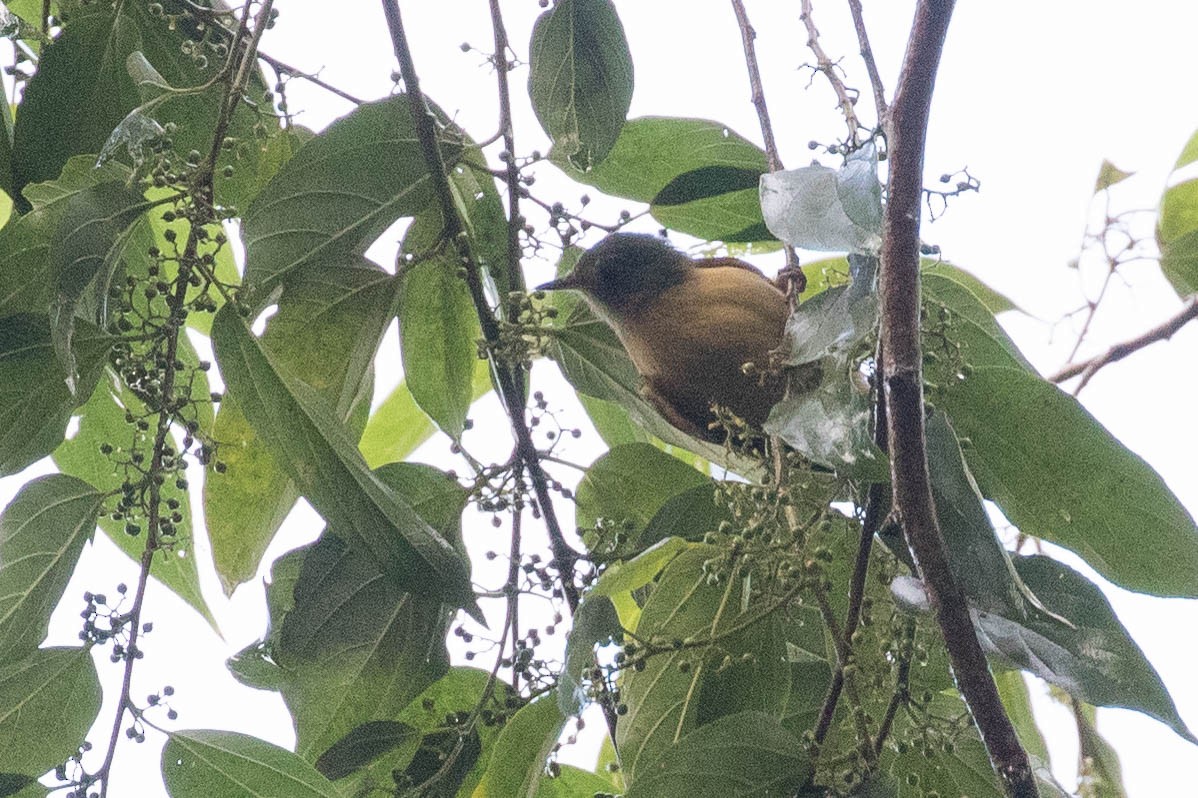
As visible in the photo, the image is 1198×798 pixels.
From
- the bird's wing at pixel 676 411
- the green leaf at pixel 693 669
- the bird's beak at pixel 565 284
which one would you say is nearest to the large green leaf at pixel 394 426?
the bird's beak at pixel 565 284

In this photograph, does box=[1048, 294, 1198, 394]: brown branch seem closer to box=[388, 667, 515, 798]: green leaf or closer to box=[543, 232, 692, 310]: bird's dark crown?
box=[543, 232, 692, 310]: bird's dark crown

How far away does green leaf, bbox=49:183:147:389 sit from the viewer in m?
1.25

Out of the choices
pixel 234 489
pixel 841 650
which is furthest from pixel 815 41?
pixel 234 489

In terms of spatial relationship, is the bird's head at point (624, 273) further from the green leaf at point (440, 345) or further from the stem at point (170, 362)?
the stem at point (170, 362)

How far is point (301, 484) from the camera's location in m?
1.26

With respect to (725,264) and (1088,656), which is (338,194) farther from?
(1088,656)

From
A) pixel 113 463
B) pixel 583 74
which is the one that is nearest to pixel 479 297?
pixel 583 74

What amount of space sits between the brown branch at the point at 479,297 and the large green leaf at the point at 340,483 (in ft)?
0.75

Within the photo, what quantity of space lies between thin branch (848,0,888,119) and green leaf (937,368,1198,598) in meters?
0.29

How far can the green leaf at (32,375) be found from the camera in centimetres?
141

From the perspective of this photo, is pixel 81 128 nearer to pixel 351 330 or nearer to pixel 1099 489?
pixel 351 330

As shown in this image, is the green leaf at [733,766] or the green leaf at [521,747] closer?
the green leaf at [733,766]

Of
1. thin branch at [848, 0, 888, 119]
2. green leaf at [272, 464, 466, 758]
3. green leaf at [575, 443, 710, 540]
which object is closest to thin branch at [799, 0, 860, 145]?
thin branch at [848, 0, 888, 119]

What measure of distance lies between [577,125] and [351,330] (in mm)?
366
